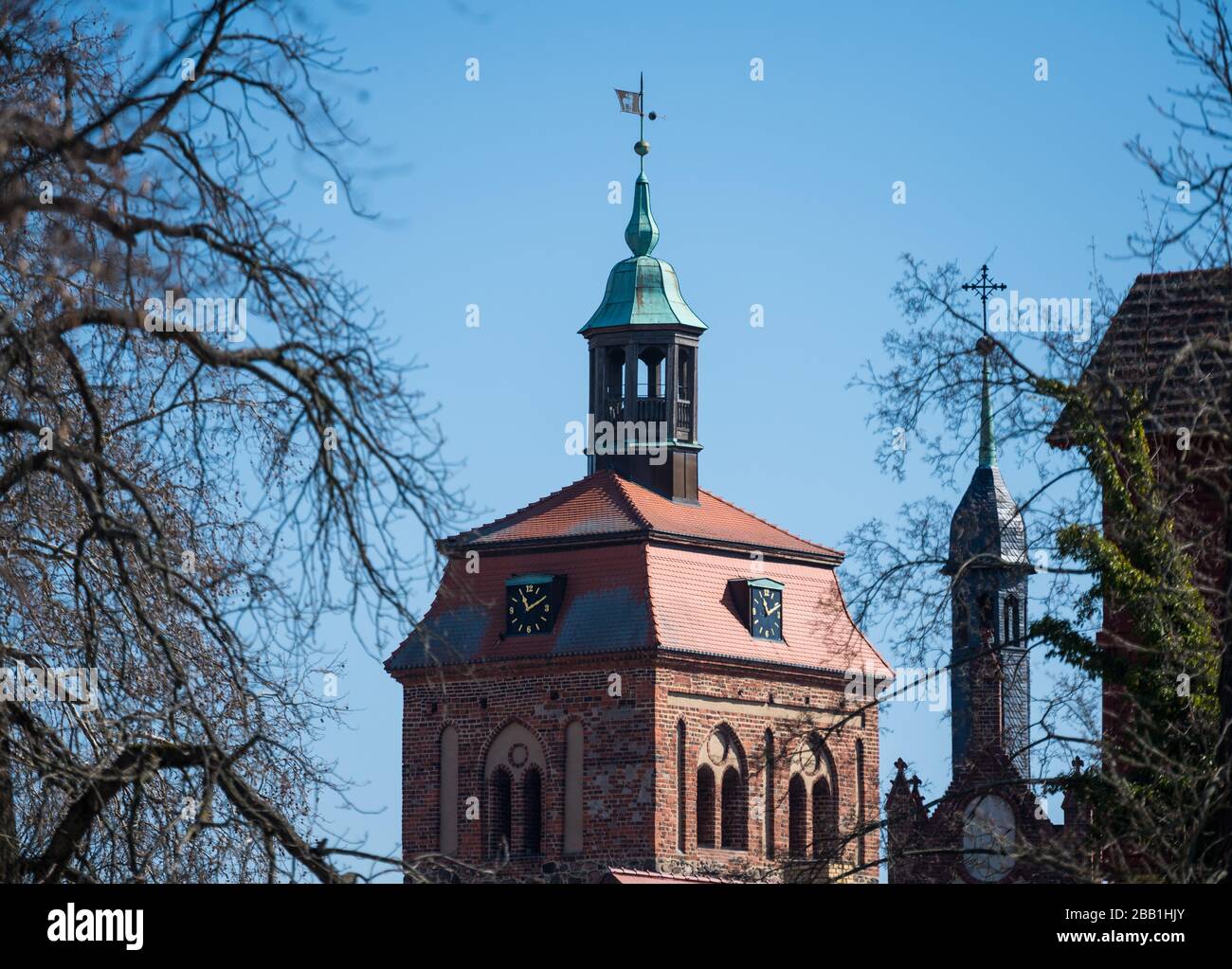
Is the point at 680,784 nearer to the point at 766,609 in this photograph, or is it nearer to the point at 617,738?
the point at 617,738

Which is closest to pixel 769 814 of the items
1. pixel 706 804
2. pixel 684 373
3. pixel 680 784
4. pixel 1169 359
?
pixel 706 804

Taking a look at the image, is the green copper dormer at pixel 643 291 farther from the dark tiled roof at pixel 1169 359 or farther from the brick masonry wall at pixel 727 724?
the dark tiled roof at pixel 1169 359

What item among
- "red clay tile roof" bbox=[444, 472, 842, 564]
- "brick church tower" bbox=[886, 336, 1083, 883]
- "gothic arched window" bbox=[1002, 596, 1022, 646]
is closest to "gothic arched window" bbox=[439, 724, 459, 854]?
"red clay tile roof" bbox=[444, 472, 842, 564]

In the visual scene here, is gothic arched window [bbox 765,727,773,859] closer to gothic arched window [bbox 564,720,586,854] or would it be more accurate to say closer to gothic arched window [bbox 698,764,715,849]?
gothic arched window [bbox 698,764,715,849]

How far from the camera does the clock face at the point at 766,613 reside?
61188 millimetres

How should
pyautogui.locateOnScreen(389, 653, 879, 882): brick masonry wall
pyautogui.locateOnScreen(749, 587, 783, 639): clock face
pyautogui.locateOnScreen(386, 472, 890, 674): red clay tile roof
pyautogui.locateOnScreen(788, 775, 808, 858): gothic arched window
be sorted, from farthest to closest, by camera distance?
pyautogui.locateOnScreen(788, 775, 808, 858): gothic arched window, pyautogui.locateOnScreen(749, 587, 783, 639): clock face, pyautogui.locateOnScreen(386, 472, 890, 674): red clay tile roof, pyautogui.locateOnScreen(389, 653, 879, 882): brick masonry wall

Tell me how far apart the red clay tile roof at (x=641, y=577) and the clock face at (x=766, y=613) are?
0.63ft

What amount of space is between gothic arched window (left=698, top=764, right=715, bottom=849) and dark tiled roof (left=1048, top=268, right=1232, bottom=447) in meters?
33.1

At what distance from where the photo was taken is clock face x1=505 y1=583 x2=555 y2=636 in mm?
60719

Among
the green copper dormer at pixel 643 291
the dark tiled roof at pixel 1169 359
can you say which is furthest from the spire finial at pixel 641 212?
the dark tiled roof at pixel 1169 359

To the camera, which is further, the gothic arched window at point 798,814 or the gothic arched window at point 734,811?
the gothic arched window at point 798,814

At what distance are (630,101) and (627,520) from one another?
1209cm
